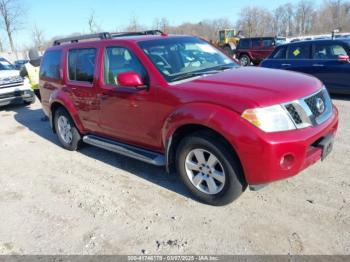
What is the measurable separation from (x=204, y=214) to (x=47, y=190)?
2.22m

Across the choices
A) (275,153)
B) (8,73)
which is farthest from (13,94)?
(275,153)

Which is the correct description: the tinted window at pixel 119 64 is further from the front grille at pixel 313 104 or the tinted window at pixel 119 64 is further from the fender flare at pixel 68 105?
the front grille at pixel 313 104

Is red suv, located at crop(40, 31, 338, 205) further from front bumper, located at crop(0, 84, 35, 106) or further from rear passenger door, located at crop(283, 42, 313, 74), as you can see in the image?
front bumper, located at crop(0, 84, 35, 106)

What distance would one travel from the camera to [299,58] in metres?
9.25

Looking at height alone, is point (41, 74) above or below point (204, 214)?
above

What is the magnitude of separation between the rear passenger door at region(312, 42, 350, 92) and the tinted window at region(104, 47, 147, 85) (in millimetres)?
6047

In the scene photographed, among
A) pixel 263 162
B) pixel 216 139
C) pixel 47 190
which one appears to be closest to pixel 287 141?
pixel 263 162

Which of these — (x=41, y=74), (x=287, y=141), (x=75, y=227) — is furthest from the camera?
(x=41, y=74)

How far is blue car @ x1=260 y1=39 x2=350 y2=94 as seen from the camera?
8336mm

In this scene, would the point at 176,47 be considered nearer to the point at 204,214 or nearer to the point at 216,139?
the point at 216,139

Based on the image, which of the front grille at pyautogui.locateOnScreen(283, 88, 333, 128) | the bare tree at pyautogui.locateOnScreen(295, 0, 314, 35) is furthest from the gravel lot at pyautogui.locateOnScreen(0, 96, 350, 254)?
the bare tree at pyautogui.locateOnScreen(295, 0, 314, 35)

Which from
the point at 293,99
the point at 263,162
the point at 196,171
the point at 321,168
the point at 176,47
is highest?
the point at 176,47

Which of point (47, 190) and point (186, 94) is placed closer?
point (186, 94)

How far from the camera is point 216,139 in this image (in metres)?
3.49
